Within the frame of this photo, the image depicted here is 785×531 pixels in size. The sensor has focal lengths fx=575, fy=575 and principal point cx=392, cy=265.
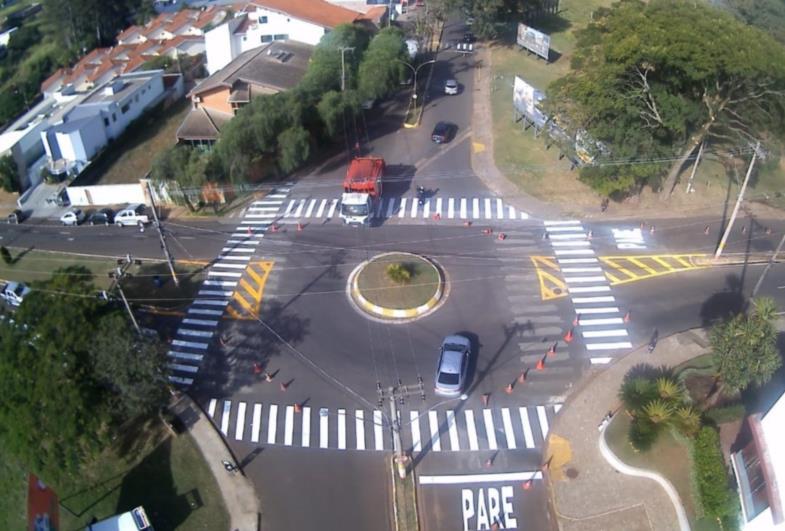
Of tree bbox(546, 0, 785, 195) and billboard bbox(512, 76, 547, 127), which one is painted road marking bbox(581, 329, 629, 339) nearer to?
tree bbox(546, 0, 785, 195)

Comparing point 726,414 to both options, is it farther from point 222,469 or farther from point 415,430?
point 222,469

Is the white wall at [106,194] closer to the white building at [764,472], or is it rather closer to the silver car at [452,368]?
the silver car at [452,368]

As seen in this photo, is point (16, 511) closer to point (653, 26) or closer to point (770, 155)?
point (653, 26)

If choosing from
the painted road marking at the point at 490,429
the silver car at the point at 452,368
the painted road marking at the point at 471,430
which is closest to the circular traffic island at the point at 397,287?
the silver car at the point at 452,368

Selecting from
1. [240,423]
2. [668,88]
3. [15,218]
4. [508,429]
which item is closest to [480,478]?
[508,429]

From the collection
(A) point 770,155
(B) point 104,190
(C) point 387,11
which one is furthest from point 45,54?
(A) point 770,155

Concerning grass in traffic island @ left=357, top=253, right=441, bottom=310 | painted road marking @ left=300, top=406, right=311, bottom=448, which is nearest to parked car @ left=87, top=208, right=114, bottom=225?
grass in traffic island @ left=357, top=253, right=441, bottom=310
